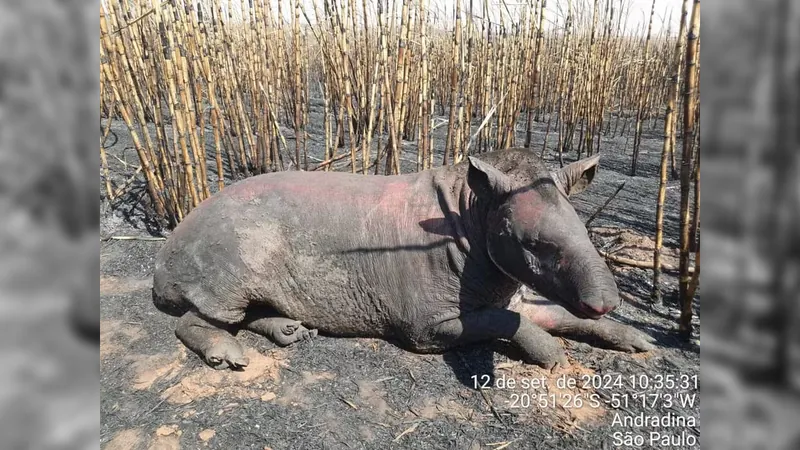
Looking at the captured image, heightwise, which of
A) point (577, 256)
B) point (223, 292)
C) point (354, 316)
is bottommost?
point (354, 316)

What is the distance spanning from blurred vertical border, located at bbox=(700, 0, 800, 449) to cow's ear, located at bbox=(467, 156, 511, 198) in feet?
6.01

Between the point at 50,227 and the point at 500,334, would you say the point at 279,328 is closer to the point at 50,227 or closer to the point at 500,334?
the point at 500,334

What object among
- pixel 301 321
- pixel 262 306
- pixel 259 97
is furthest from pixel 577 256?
pixel 259 97

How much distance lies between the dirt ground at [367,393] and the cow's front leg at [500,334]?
0.08 m

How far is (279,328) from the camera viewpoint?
248cm

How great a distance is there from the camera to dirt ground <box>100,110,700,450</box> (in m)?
1.89

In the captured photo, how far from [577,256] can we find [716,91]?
1.72 meters

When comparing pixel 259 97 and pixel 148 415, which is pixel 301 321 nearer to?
pixel 148 415

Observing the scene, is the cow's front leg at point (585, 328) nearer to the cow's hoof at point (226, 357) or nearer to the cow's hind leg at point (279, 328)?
the cow's hind leg at point (279, 328)

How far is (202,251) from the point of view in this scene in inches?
94.2

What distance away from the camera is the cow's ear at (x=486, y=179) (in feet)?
6.81

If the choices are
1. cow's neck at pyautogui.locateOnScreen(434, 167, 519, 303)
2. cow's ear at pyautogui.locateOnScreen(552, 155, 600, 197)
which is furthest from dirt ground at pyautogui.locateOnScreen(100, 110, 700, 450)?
cow's ear at pyautogui.locateOnScreen(552, 155, 600, 197)

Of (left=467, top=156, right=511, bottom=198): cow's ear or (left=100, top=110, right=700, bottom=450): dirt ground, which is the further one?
(left=467, top=156, right=511, bottom=198): cow's ear

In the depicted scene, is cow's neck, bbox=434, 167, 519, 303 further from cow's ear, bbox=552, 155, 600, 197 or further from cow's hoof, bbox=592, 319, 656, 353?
cow's hoof, bbox=592, 319, 656, 353
